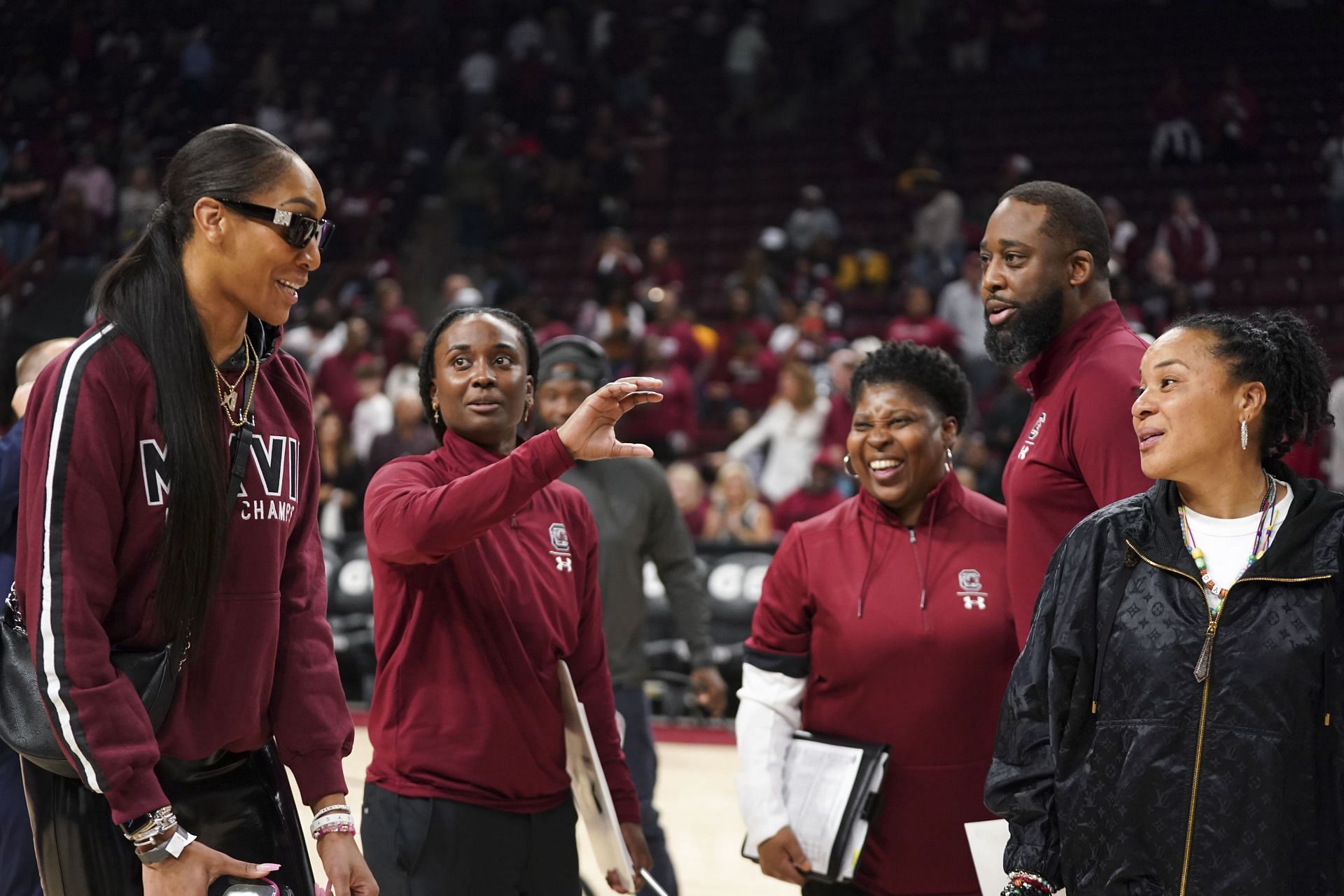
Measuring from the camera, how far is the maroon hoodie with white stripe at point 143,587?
220 cm

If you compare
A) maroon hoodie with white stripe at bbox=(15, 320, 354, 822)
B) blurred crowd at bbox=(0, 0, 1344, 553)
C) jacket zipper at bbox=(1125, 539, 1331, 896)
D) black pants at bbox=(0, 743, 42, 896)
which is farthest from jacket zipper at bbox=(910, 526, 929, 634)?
blurred crowd at bbox=(0, 0, 1344, 553)

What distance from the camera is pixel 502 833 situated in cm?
319

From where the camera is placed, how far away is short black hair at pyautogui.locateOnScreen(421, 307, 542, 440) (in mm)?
3514

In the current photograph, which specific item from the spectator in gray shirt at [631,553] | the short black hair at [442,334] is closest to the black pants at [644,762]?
the spectator in gray shirt at [631,553]

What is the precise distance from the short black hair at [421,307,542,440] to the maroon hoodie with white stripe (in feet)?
2.76

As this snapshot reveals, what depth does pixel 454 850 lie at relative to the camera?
10.3ft

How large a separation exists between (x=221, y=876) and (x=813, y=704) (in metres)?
1.55

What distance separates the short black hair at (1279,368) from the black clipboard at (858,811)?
1088 mm

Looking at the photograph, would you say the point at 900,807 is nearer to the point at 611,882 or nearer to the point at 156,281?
the point at 611,882

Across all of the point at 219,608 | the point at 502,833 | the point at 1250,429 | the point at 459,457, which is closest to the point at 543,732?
the point at 502,833

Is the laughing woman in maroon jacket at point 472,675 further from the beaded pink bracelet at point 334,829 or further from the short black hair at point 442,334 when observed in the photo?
the beaded pink bracelet at point 334,829

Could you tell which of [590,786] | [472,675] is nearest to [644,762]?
[590,786]

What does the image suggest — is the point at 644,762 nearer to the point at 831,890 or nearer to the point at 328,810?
the point at 831,890

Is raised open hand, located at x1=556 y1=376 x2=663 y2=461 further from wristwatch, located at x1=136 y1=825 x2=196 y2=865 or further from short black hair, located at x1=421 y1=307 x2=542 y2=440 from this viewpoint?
wristwatch, located at x1=136 y1=825 x2=196 y2=865
